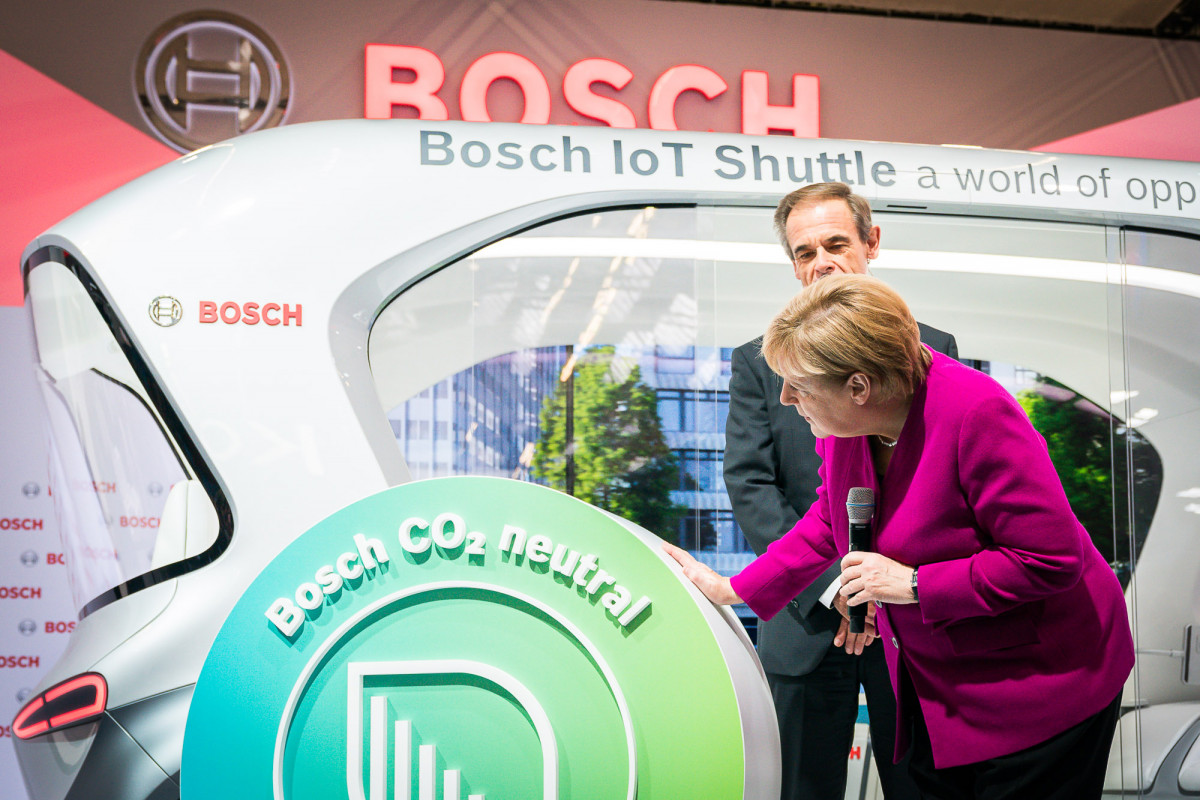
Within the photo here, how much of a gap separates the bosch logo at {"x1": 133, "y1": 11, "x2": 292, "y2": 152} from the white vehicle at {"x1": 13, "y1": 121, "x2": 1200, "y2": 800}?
82.4 inches

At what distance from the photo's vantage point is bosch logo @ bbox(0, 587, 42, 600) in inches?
147

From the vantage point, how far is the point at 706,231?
8.07 feet

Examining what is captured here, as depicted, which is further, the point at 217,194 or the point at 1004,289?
the point at 1004,289

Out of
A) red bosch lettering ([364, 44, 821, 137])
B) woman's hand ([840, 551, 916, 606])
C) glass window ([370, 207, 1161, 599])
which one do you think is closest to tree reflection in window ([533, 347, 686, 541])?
glass window ([370, 207, 1161, 599])

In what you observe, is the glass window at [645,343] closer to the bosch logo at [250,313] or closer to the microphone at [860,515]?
the bosch logo at [250,313]

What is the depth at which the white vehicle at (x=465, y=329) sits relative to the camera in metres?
2.09

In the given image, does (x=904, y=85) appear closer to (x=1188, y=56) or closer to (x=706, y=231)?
(x=1188, y=56)

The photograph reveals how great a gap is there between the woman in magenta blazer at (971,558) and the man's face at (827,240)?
70 cm

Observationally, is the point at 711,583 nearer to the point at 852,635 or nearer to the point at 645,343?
the point at 852,635

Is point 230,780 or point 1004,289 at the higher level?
point 1004,289

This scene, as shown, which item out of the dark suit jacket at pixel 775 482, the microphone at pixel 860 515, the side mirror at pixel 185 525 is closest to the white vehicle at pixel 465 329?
the side mirror at pixel 185 525

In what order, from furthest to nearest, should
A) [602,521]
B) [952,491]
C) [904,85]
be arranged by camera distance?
[904,85] → [602,521] → [952,491]

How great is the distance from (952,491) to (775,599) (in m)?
0.47

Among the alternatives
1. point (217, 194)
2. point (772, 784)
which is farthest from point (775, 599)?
point (217, 194)
